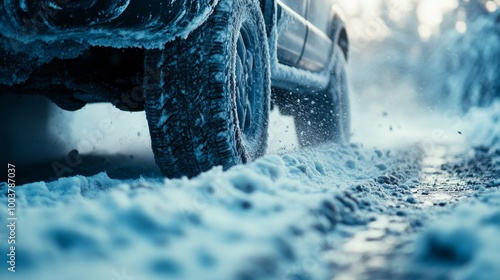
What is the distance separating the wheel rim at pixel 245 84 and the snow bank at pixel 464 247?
4.74 feet

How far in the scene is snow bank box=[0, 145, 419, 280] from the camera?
1.04 m

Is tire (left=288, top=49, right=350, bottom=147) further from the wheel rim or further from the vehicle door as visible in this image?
the wheel rim

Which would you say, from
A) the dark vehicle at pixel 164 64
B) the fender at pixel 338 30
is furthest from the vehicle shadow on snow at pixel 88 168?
the fender at pixel 338 30

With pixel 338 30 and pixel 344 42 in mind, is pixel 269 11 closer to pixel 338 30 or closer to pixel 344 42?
pixel 338 30

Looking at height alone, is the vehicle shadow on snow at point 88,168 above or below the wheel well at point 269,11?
below

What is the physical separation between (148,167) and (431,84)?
16.7 meters

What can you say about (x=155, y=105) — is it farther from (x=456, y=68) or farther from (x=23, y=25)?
(x=456, y=68)

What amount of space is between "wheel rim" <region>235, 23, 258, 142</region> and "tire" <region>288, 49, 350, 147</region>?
7.23 ft

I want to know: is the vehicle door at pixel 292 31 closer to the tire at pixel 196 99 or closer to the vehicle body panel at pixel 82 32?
the vehicle body panel at pixel 82 32

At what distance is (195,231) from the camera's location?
121 cm

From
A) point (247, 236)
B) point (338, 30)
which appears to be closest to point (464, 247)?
point (247, 236)

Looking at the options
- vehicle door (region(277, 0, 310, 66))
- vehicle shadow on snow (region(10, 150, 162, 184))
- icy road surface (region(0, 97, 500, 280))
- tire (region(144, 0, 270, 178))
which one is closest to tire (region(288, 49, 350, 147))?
vehicle door (region(277, 0, 310, 66))

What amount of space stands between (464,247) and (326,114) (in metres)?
4.16

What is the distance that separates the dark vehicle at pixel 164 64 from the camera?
5.73ft
